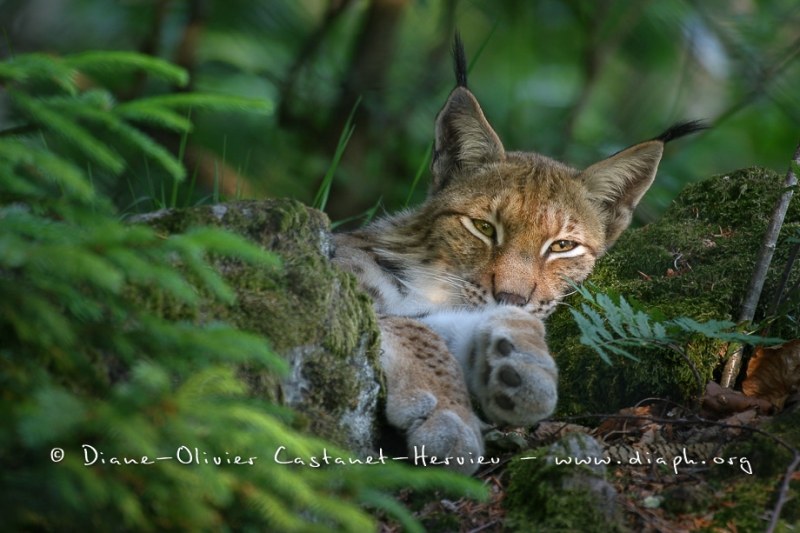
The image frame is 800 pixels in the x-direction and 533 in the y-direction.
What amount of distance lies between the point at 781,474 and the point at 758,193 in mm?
2073

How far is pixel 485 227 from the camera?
14.2 feet

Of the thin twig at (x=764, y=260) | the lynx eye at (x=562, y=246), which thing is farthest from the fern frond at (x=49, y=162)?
the lynx eye at (x=562, y=246)

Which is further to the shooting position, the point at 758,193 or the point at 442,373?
the point at 758,193

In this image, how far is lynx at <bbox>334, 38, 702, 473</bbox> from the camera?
290cm

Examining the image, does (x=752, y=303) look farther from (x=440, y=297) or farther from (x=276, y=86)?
(x=276, y=86)

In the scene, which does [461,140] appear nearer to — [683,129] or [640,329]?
[683,129]

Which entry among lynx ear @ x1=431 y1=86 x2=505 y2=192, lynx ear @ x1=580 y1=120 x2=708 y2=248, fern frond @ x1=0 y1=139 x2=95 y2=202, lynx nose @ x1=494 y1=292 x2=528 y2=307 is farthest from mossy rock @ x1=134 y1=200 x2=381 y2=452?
lynx ear @ x1=580 y1=120 x2=708 y2=248

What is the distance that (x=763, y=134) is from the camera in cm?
685

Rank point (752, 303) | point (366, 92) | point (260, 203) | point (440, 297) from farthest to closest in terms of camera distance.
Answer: point (366, 92) → point (440, 297) → point (752, 303) → point (260, 203)

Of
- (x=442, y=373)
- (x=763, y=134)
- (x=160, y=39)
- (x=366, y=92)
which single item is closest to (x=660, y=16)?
(x=763, y=134)

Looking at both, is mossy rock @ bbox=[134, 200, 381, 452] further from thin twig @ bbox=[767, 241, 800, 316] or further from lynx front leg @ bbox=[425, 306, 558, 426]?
thin twig @ bbox=[767, 241, 800, 316]

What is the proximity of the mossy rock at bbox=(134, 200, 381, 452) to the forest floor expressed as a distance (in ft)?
1.15

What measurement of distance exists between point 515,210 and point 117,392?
286 cm

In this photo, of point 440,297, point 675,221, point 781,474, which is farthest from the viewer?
point 675,221
